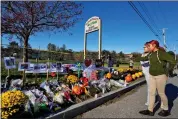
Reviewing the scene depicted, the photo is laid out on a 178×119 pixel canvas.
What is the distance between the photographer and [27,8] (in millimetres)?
15078

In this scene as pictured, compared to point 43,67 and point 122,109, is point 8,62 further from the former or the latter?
point 122,109

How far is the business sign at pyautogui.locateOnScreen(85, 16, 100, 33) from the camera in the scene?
58.1ft

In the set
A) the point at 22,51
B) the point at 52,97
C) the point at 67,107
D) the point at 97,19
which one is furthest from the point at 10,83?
the point at 97,19

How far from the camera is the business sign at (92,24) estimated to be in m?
17.7

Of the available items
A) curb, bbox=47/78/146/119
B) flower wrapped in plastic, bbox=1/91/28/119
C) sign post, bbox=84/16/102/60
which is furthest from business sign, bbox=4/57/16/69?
sign post, bbox=84/16/102/60

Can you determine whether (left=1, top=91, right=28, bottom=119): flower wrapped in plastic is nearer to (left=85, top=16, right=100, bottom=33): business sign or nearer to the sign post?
the sign post

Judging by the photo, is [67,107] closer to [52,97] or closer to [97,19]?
[52,97]

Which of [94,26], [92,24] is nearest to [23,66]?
[94,26]

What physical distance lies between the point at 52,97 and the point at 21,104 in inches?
60.0

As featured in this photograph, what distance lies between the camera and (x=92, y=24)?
18.3 m

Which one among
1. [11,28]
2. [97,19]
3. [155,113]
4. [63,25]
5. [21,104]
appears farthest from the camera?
[97,19]

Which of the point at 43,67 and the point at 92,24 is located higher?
the point at 92,24

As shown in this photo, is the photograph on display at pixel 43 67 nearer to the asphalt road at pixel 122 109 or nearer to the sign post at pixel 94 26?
the asphalt road at pixel 122 109

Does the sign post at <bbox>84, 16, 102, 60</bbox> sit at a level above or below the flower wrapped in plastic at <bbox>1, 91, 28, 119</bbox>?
above
